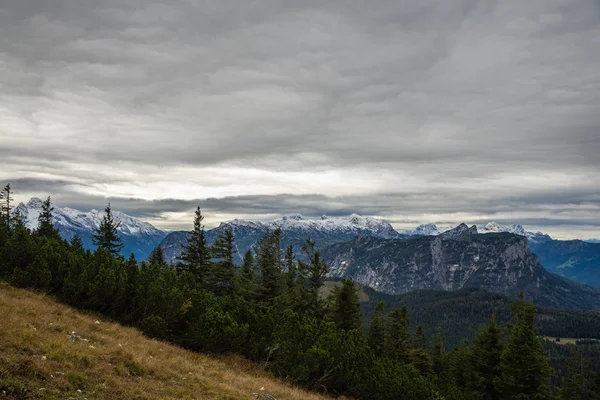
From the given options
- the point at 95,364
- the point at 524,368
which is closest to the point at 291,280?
the point at 524,368

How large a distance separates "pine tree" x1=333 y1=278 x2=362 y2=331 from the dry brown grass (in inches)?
746

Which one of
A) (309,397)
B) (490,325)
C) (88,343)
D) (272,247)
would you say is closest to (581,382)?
(490,325)

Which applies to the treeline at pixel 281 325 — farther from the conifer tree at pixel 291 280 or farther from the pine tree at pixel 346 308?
the conifer tree at pixel 291 280

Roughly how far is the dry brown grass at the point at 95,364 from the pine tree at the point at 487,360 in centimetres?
2606

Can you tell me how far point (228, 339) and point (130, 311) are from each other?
8.28 m

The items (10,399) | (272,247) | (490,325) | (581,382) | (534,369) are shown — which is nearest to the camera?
(10,399)

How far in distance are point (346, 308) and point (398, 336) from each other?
46.2 ft

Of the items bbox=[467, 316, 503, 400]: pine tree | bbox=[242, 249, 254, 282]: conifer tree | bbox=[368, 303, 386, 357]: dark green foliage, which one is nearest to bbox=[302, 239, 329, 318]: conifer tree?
bbox=[368, 303, 386, 357]: dark green foliage

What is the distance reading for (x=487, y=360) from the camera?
39438 mm

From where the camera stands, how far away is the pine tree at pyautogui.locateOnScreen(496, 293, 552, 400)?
34219 millimetres

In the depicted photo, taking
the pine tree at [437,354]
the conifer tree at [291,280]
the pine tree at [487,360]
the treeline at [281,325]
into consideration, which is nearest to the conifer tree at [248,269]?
the conifer tree at [291,280]

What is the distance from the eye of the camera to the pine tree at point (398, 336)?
4719 cm

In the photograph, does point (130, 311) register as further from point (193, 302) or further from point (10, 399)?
point (10, 399)

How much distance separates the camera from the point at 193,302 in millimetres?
28703
